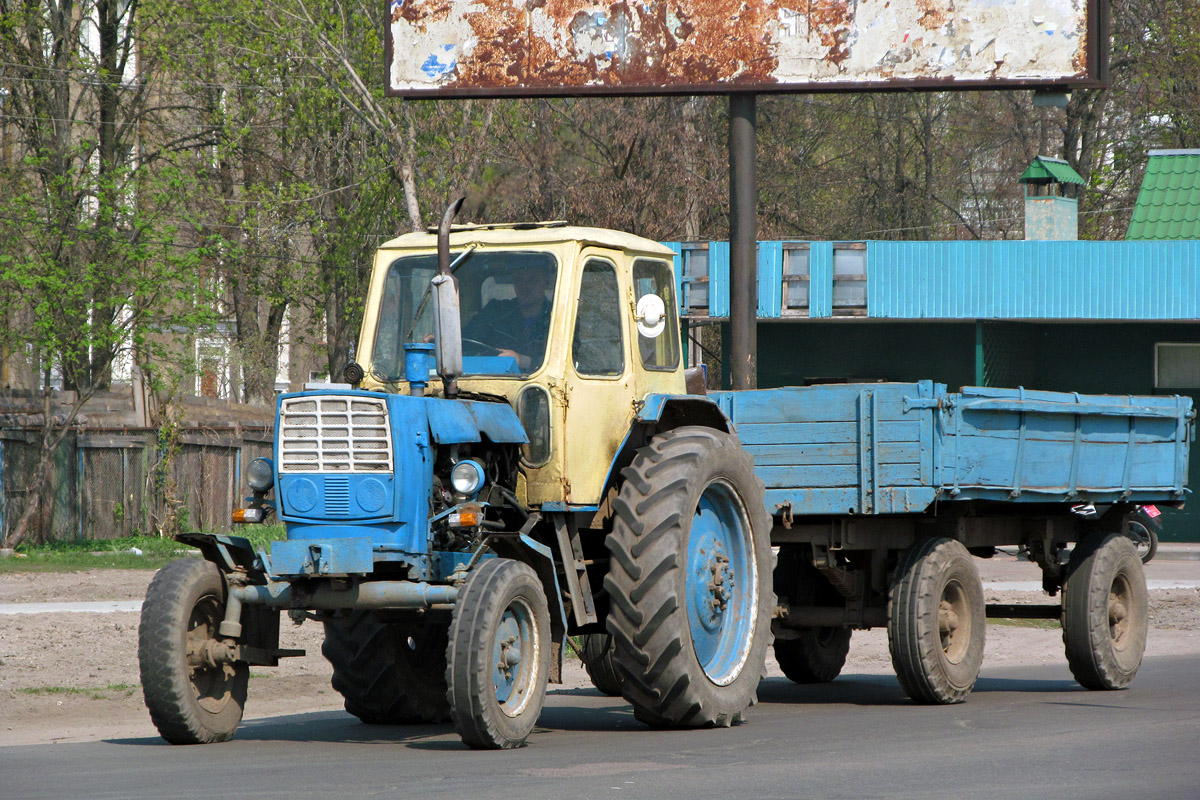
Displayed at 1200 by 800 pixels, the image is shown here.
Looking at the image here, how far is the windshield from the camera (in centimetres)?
904

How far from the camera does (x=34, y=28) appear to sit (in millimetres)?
28766

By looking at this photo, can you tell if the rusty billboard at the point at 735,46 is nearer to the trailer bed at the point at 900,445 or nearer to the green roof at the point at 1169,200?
the trailer bed at the point at 900,445

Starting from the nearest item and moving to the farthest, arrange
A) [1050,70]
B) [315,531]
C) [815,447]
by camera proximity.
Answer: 1. [315,531]
2. [815,447]
3. [1050,70]

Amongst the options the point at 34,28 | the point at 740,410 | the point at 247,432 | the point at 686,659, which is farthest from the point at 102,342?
the point at 686,659

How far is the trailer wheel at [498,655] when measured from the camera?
761 centimetres

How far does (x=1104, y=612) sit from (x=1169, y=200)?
59.6 feet

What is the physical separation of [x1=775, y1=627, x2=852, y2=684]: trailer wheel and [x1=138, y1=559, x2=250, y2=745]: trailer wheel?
16.0 ft

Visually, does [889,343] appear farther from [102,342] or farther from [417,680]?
[417,680]

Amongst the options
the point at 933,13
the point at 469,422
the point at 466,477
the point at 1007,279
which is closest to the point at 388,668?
the point at 466,477

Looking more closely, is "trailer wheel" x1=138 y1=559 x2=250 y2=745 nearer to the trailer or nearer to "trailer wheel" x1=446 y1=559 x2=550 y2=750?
"trailer wheel" x1=446 y1=559 x2=550 y2=750

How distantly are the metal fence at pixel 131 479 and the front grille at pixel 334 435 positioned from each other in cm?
1638

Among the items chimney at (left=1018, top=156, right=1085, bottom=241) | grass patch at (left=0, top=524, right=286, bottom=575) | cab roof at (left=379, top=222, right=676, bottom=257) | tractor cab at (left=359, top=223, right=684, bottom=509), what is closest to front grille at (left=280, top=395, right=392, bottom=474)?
tractor cab at (left=359, top=223, right=684, bottom=509)

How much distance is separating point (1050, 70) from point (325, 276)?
2023cm

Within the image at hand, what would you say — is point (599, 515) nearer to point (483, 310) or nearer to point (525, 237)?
point (483, 310)
